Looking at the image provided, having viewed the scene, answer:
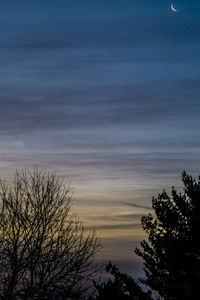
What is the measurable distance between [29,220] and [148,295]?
935 cm

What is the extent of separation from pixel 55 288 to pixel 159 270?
8.28 m

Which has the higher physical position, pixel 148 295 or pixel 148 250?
pixel 148 250

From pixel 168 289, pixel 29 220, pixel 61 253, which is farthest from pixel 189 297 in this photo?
pixel 29 220

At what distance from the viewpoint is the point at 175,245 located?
33500mm

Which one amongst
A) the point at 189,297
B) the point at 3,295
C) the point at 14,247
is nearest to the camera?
the point at 3,295

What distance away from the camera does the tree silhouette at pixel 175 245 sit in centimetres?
3288

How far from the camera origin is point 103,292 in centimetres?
3584

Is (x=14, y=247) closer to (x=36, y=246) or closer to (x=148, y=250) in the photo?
(x=36, y=246)

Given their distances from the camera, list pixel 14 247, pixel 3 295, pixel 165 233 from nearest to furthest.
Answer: pixel 3 295
pixel 14 247
pixel 165 233

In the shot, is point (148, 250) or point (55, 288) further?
point (148, 250)

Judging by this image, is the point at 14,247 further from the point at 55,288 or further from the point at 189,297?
the point at 189,297

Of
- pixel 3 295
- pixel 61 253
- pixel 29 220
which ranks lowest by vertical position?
pixel 3 295

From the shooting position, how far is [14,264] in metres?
29.2

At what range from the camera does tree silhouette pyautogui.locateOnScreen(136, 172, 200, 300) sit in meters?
32.9
